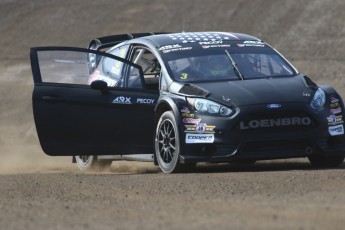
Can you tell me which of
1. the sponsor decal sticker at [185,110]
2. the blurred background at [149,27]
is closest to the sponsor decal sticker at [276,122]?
the sponsor decal sticker at [185,110]

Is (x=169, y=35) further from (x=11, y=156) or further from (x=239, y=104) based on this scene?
(x=11, y=156)

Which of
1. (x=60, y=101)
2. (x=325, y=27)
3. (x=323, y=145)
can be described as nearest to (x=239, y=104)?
(x=323, y=145)

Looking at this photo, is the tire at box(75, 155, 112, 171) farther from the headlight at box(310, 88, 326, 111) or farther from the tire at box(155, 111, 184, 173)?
the headlight at box(310, 88, 326, 111)

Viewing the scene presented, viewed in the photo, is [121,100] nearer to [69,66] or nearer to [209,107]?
[69,66]

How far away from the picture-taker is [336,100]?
11.5 m

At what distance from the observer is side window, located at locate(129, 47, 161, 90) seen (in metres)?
12.5

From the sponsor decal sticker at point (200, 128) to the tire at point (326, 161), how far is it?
50.8 inches

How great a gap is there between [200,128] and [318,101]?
130cm

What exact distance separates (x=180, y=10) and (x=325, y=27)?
13.9 ft

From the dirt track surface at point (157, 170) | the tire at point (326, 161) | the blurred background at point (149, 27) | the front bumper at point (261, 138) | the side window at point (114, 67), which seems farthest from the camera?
the blurred background at point (149, 27)

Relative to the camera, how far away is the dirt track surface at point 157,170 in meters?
7.77

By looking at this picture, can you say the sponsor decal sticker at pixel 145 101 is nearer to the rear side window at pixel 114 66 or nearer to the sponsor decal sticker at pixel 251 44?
the rear side window at pixel 114 66

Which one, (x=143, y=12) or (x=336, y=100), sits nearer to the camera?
(x=336, y=100)

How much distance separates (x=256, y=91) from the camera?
444 inches
